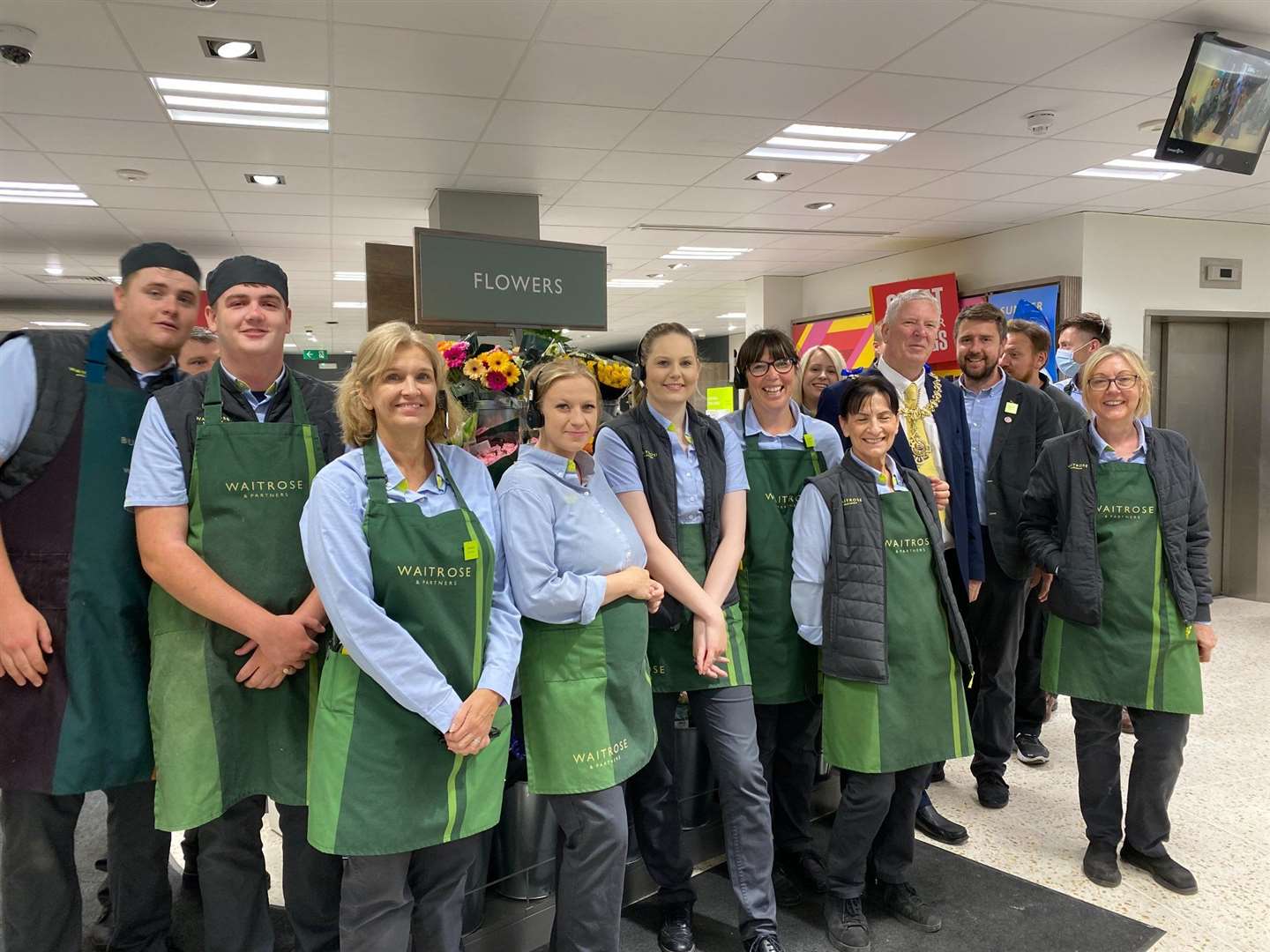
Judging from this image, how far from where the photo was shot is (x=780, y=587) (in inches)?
96.7

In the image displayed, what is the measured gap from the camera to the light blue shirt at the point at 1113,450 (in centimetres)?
264

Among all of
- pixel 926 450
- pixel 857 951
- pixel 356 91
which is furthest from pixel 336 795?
pixel 356 91

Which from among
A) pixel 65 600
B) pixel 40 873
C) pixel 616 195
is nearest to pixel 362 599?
pixel 65 600

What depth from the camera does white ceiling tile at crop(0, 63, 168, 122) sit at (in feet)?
13.1

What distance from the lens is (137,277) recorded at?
78.3 inches

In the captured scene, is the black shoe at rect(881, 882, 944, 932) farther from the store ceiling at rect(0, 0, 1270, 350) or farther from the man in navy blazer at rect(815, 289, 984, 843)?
the store ceiling at rect(0, 0, 1270, 350)

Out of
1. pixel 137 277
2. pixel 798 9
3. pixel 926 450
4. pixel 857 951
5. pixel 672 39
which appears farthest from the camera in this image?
pixel 672 39

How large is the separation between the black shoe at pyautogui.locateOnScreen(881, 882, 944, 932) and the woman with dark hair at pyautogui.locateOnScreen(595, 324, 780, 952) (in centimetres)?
47

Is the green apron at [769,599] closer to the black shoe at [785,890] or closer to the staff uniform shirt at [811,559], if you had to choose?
the staff uniform shirt at [811,559]

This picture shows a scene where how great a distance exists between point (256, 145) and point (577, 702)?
4468mm

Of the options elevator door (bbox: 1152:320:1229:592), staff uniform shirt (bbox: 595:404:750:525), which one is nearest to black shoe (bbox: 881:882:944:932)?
staff uniform shirt (bbox: 595:404:750:525)

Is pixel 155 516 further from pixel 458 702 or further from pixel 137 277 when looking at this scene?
pixel 458 702

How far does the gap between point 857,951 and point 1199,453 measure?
687 cm

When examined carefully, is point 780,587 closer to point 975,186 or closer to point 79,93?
point 79,93
